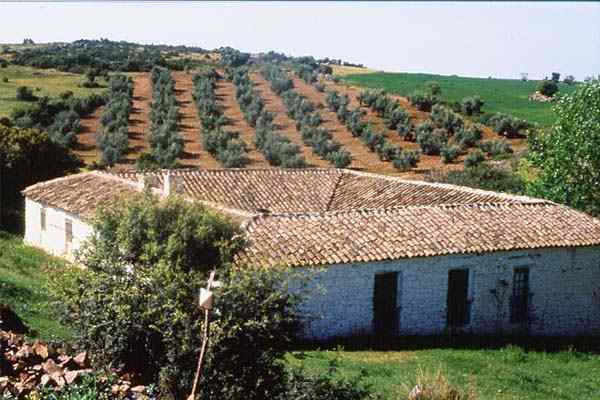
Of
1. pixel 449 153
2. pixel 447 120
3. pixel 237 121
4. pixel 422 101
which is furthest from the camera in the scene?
pixel 422 101

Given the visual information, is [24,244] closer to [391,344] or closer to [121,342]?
[391,344]

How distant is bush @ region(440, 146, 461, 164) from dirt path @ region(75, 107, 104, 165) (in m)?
19.2

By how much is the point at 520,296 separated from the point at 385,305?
13.2 ft

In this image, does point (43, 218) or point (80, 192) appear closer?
point (80, 192)

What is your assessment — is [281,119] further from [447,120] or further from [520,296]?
[520,296]

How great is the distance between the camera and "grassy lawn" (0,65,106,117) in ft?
140

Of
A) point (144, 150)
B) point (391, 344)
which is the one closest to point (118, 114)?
point (144, 150)

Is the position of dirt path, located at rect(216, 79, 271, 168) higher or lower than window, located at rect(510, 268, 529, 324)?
higher

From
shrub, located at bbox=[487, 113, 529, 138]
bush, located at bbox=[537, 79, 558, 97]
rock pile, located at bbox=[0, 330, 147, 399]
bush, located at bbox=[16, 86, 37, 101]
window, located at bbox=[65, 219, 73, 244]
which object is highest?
bush, located at bbox=[537, 79, 558, 97]

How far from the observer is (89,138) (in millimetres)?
43719

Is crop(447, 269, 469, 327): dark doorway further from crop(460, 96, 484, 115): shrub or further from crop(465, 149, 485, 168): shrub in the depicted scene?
crop(460, 96, 484, 115): shrub

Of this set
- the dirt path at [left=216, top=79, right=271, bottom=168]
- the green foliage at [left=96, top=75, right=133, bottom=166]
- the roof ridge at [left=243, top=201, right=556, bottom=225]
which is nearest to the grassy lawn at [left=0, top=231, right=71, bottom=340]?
the roof ridge at [left=243, top=201, right=556, bottom=225]

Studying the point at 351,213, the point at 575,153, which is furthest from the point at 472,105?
the point at 351,213

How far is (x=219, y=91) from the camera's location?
52688 millimetres
